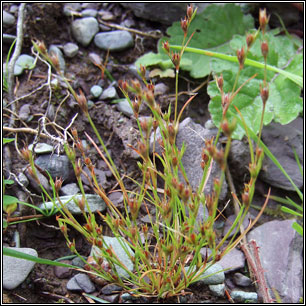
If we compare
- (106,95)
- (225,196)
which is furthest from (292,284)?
(106,95)

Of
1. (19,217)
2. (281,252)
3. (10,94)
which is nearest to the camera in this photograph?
(19,217)

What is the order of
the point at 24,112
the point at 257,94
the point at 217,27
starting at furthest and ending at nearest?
the point at 217,27
the point at 257,94
the point at 24,112

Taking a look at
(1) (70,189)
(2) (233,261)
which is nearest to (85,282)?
(1) (70,189)

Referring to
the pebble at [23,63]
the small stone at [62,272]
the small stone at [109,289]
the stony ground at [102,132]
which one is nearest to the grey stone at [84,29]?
the stony ground at [102,132]

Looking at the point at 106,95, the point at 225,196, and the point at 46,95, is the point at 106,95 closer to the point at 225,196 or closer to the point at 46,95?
the point at 46,95

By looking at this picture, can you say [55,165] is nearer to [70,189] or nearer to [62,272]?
[70,189]

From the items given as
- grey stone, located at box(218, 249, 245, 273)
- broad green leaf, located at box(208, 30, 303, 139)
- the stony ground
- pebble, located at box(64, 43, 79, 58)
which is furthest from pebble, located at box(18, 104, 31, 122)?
grey stone, located at box(218, 249, 245, 273)

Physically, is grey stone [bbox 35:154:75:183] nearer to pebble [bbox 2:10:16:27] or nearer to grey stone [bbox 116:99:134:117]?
grey stone [bbox 116:99:134:117]
